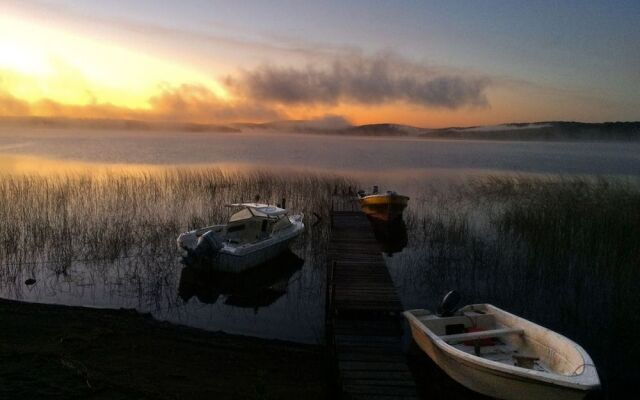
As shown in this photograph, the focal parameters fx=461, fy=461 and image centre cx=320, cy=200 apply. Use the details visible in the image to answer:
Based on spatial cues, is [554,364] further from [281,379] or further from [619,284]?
[619,284]

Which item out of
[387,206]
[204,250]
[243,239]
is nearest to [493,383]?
[204,250]

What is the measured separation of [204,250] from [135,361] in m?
3.92

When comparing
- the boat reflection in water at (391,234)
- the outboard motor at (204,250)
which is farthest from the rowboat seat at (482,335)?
the boat reflection in water at (391,234)

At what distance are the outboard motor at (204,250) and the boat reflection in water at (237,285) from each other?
0.23 meters

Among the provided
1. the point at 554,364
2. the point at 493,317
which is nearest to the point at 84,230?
the point at 493,317

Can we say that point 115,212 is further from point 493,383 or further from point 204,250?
point 493,383

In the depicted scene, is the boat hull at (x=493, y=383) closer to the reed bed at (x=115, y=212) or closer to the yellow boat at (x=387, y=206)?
the reed bed at (x=115, y=212)

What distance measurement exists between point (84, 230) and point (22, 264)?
2.57m

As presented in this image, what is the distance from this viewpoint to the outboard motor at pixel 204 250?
393 inches

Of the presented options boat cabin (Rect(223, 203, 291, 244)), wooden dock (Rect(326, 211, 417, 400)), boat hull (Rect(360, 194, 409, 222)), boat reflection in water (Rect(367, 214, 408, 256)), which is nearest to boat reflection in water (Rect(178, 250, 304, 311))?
boat cabin (Rect(223, 203, 291, 244))

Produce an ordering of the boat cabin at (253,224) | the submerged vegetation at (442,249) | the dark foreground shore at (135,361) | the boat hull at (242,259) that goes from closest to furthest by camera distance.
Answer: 1. the dark foreground shore at (135,361)
2. the submerged vegetation at (442,249)
3. the boat hull at (242,259)
4. the boat cabin at (253,224)

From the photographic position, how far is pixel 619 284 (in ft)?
32.8

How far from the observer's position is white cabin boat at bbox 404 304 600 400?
16.7 ft

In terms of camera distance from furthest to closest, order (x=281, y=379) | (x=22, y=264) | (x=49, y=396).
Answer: (x=22, y=264)
(x=281, y=379)
(x=49, y=396)
